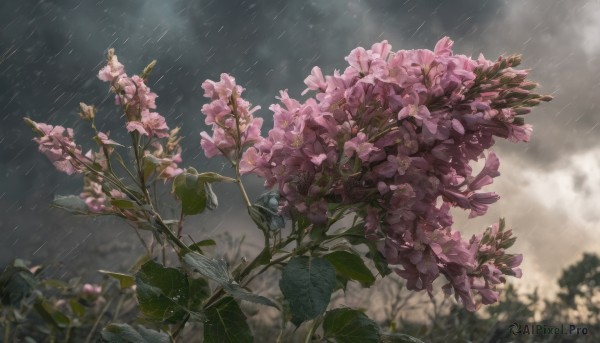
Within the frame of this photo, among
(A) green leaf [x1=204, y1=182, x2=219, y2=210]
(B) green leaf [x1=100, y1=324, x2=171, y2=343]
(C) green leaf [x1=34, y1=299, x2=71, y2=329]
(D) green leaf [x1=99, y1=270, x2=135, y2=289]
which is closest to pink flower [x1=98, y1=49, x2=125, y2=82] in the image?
Answer: (A) green leaf [x1=204, y1=182, x2=219, y2=210]

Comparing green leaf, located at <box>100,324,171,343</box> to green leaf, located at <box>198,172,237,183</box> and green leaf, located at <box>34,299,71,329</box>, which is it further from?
green leaf, located at <box>34,299,71,329</box>

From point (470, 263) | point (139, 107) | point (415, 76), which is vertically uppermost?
point (415, 76)

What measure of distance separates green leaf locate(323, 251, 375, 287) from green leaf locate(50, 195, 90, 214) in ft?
2.30

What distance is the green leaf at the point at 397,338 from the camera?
1.41 meters

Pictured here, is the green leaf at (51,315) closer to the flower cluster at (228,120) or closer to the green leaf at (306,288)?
the flower cluster at (228,120)

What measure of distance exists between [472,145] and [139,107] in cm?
81

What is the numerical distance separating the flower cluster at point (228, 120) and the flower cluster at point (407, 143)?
0.15m

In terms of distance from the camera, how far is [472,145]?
1.27 meters

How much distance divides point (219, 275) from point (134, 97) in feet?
1.86

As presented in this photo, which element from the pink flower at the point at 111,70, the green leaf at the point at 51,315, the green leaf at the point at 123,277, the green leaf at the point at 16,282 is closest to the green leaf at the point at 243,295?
the green leaf at the point at 123,277

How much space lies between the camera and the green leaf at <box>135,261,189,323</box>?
4.19ft

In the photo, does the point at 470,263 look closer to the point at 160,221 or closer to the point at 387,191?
the point at 387,191

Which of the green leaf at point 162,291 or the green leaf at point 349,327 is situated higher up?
the green leaf at point 349,327

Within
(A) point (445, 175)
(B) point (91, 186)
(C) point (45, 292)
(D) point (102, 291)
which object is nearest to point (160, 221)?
(A) point (445, 175)
